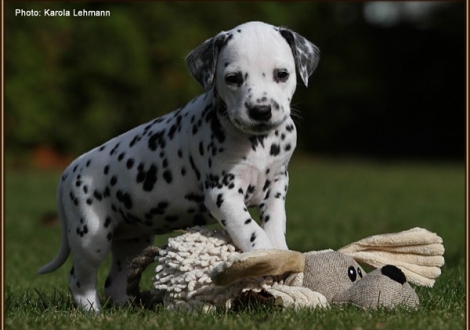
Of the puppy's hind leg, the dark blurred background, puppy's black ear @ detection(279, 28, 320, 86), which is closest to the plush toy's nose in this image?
puppy's black ear @ detection(279, 28, 320, 86)

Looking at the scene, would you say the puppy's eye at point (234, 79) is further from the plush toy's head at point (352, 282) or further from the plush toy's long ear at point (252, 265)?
the plush toy's head at point (352, 282)

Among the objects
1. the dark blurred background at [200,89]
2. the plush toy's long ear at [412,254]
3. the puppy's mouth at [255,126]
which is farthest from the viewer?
the dark blurred background at [200,89]

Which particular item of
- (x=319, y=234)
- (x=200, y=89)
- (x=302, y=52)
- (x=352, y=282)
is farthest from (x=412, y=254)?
(x=200, y=89)

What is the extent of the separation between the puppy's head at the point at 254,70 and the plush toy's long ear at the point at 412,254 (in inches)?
40.8

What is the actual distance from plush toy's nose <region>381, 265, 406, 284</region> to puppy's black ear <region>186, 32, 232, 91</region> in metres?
1.37

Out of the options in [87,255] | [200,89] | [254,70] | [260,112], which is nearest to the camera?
[260,112]

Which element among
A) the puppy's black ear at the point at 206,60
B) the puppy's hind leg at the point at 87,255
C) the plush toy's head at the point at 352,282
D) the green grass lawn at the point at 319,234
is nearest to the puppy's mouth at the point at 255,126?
the puppy's black ear at the point at 206,60

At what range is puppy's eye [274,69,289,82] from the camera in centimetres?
431

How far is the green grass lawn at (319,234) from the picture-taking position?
12.8 feet

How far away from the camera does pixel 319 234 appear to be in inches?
349

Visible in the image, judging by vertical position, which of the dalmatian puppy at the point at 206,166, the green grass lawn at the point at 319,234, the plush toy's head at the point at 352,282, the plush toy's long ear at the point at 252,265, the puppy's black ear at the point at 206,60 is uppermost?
the puppy's black ear at the point at 206,60

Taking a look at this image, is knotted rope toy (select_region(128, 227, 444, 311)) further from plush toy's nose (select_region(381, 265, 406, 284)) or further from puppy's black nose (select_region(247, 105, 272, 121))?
puppy's black nose (select_region(247, 105, 272, 121))

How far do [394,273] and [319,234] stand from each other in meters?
4.46

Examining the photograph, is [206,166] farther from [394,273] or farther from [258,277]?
[394,273]
